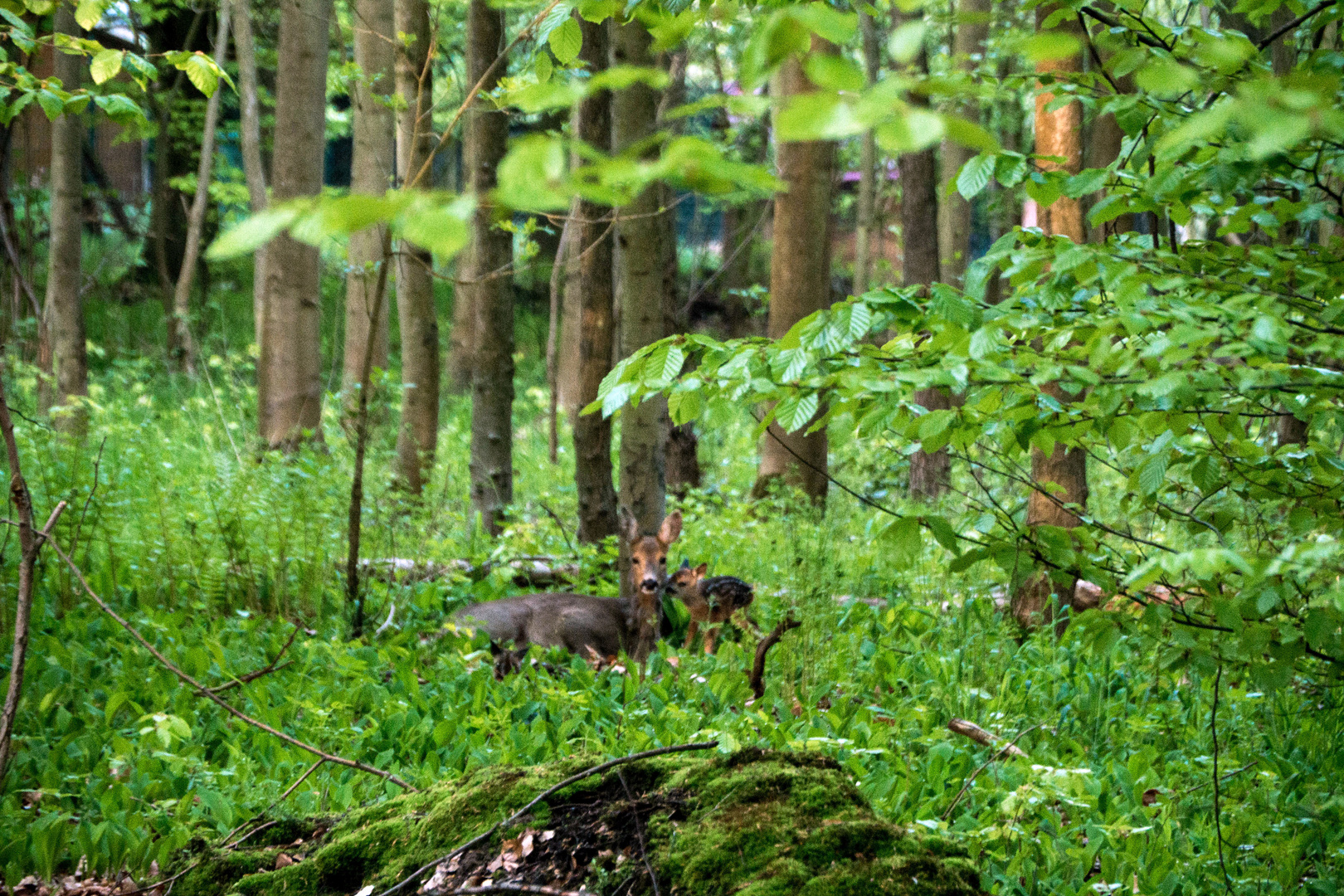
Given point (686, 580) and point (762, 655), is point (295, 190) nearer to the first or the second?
point (686, 580)

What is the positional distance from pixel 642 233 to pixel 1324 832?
4.58 meters

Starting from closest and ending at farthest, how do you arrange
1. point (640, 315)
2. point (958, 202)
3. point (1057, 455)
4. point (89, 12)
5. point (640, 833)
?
point (640, 833) → point (89, 12) → point (1057, 455) → point (640, 315) → point (958, 202)

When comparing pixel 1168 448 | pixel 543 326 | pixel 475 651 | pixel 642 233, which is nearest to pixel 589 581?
pixel 475 651

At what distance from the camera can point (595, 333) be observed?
24.6 feet

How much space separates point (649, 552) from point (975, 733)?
1.98 metres

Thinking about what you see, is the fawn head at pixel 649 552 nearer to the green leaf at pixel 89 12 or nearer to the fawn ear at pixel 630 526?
the fawn ear at pixel 630 526

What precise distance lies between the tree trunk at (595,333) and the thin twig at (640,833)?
446 cm

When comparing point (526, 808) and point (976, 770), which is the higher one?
point (526, 808)

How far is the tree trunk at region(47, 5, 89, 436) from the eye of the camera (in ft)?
30.6

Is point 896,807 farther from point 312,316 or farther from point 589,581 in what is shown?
point 312,316

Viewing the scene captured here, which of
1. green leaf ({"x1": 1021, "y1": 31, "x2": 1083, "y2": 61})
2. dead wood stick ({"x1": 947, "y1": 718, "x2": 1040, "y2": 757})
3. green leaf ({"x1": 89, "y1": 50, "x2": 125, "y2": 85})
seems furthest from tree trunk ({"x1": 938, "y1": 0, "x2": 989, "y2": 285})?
green leaf ({"x1": 1021, "y1": 31, "x2": 1083, "y2": 61})

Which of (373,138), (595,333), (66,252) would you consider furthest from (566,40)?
(66,252)

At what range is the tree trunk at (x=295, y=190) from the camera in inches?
338

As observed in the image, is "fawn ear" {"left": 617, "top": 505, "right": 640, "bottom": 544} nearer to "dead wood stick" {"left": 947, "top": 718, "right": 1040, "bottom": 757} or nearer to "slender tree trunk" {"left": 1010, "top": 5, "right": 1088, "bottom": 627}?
"dead wood stick" {"left": 947, "top": 718, "right": 1040, "bottom": 757}
